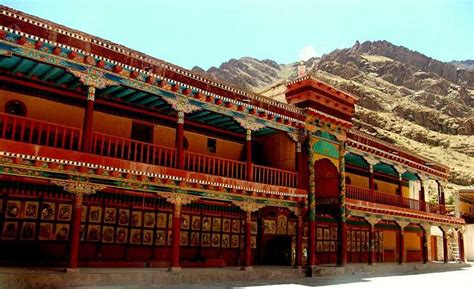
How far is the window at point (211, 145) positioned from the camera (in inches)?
638

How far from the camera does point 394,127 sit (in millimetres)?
67375

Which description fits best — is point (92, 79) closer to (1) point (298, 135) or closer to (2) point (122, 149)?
(2) point (122, 149)

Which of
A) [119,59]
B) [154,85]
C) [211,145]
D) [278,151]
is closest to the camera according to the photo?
[119,59]

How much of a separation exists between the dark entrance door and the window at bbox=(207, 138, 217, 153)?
483cm

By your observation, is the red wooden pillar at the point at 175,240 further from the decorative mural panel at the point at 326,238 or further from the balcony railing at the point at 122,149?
the decorative mural panel at the point at 326,238

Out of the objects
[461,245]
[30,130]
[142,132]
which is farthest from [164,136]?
[461,245]

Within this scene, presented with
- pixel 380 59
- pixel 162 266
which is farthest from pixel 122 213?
pixel 380 59

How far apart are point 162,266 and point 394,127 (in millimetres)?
60191

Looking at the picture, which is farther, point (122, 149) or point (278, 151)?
point (278, 151)

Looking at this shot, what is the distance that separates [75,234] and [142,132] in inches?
184

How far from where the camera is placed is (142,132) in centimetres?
1433

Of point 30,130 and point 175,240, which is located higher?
point 30,130

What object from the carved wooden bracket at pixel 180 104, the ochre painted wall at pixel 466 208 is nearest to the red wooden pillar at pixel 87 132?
the carved wooden bracket at pixel 180 104

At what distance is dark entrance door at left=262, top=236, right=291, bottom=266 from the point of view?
1761cm
